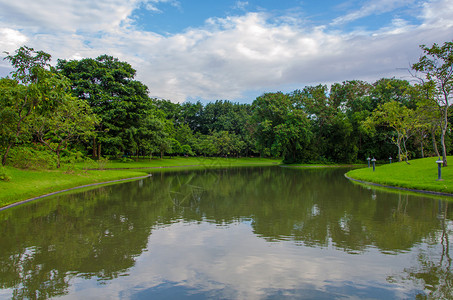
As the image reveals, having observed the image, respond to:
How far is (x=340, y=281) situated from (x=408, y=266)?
1.65 metres

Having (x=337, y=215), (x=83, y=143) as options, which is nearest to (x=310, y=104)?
(x=83, y=143)

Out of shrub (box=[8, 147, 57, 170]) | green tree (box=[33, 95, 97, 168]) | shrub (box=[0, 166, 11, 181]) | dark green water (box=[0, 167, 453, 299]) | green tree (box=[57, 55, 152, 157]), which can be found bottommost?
dark green water (box=[0, 167, 453, 299])

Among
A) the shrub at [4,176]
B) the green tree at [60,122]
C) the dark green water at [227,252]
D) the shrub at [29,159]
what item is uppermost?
the green tree at [60,122]

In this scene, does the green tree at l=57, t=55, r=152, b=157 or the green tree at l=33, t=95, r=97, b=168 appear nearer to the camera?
the green tree at l=33, t=95, r=97, b=168

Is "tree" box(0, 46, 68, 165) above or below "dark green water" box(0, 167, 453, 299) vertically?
above

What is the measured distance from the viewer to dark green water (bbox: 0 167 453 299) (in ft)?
16.3

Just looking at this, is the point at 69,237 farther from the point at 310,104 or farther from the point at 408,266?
the point at 310,104

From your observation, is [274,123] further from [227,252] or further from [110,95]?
[227,252]

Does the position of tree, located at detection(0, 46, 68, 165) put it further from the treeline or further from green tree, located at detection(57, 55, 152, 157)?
green tree, located at detection(57, 55, 152, 157)

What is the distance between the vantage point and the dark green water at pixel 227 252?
4.96 metres

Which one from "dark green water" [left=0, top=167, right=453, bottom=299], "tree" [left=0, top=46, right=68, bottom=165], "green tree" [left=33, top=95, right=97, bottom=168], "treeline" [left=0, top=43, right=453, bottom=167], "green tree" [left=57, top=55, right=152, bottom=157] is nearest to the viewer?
"dark green water" [left=0, top=167, right=453, bottom=299]

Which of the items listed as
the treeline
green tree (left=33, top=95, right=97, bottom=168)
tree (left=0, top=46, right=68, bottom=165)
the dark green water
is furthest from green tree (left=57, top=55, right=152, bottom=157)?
the dark green water

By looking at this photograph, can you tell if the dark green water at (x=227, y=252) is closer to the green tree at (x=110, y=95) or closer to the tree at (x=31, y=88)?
the tree at (x=31, y=88)

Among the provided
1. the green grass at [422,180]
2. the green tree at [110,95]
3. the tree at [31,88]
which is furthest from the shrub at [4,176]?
the green tree at [110,95]
